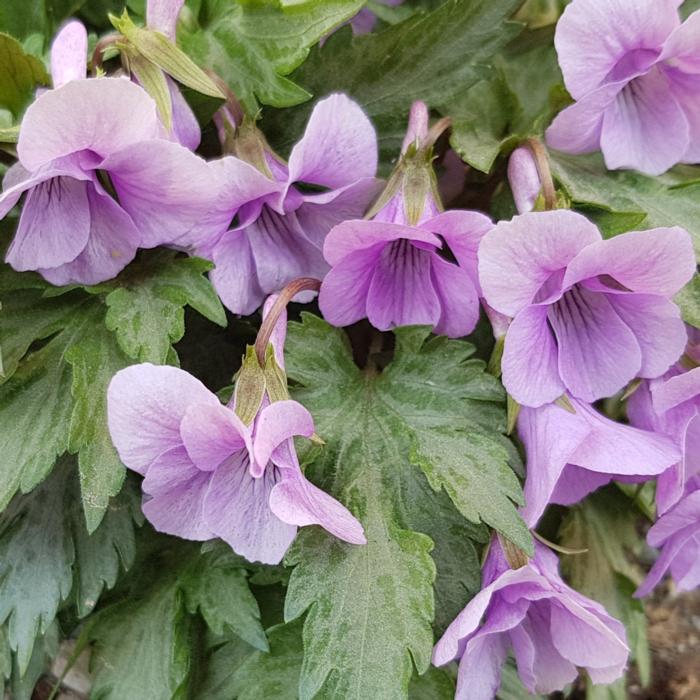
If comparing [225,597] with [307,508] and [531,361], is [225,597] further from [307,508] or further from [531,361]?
[531,361]

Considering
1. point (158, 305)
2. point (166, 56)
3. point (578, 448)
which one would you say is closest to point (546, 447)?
point (578, 448)

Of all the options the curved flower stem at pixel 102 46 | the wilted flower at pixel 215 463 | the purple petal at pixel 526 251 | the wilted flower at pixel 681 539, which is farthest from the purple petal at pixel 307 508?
the curved flower stem at pixel 102 46

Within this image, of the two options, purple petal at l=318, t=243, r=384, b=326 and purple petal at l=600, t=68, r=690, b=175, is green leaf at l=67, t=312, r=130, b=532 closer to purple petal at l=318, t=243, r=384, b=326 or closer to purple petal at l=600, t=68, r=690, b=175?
purple petal at l=318, t=243, r=384, b=326

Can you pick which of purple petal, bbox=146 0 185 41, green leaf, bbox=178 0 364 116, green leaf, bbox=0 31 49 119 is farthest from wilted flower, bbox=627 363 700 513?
green leaf, bbox=0 31 49 119

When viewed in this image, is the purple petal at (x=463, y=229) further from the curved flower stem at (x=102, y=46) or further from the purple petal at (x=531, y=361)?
the curved flower stem at (x=102, y=46)

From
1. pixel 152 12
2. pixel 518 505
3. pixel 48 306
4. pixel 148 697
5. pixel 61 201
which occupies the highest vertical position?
pixel 152 12

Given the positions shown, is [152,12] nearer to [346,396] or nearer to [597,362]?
[346,396]

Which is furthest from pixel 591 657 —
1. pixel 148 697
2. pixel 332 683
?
pixel 148 697
